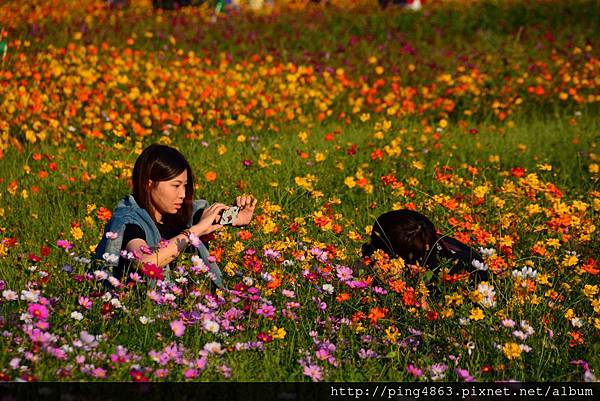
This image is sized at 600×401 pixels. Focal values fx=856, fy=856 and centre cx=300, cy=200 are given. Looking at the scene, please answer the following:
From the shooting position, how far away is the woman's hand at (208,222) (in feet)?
12.5

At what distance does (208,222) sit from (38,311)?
105cm

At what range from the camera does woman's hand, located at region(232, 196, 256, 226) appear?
396 cm

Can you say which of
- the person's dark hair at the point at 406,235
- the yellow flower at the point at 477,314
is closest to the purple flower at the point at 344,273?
the person's dark hair at the point at 406,235

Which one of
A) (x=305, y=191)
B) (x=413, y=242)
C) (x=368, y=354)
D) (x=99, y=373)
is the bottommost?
(x=305, y=191)

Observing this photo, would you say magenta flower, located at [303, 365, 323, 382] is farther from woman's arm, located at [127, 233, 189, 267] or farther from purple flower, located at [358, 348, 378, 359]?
woman's arm, located at [127, 233, 189, 267]

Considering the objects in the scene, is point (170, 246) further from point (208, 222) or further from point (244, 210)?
point (244, 210)

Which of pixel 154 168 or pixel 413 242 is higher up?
pixel 154 168

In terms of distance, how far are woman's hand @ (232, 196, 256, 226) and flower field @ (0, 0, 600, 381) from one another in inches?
3.2

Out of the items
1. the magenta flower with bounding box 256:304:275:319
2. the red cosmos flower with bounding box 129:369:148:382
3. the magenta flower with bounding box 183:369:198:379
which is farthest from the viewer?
the magenta flower with bounding box 256:304:275:319

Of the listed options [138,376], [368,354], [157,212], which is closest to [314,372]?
[368,354]

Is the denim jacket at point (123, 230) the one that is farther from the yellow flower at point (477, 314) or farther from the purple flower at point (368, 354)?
the yellow flower at point (477, 314)

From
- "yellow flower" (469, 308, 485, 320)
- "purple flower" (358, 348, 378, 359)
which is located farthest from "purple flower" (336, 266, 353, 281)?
"yellow flower" (469, 308, 485, 320)

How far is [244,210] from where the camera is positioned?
3.99 m

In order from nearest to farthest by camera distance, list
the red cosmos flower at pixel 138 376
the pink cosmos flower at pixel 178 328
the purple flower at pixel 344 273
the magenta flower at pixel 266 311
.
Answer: the red cosmos flower at pixel 138 376 → the pink cosmos flower at pixel 178 328 → the magenta flower at pixel 266 311 → the purple flower at pixel 344 273
